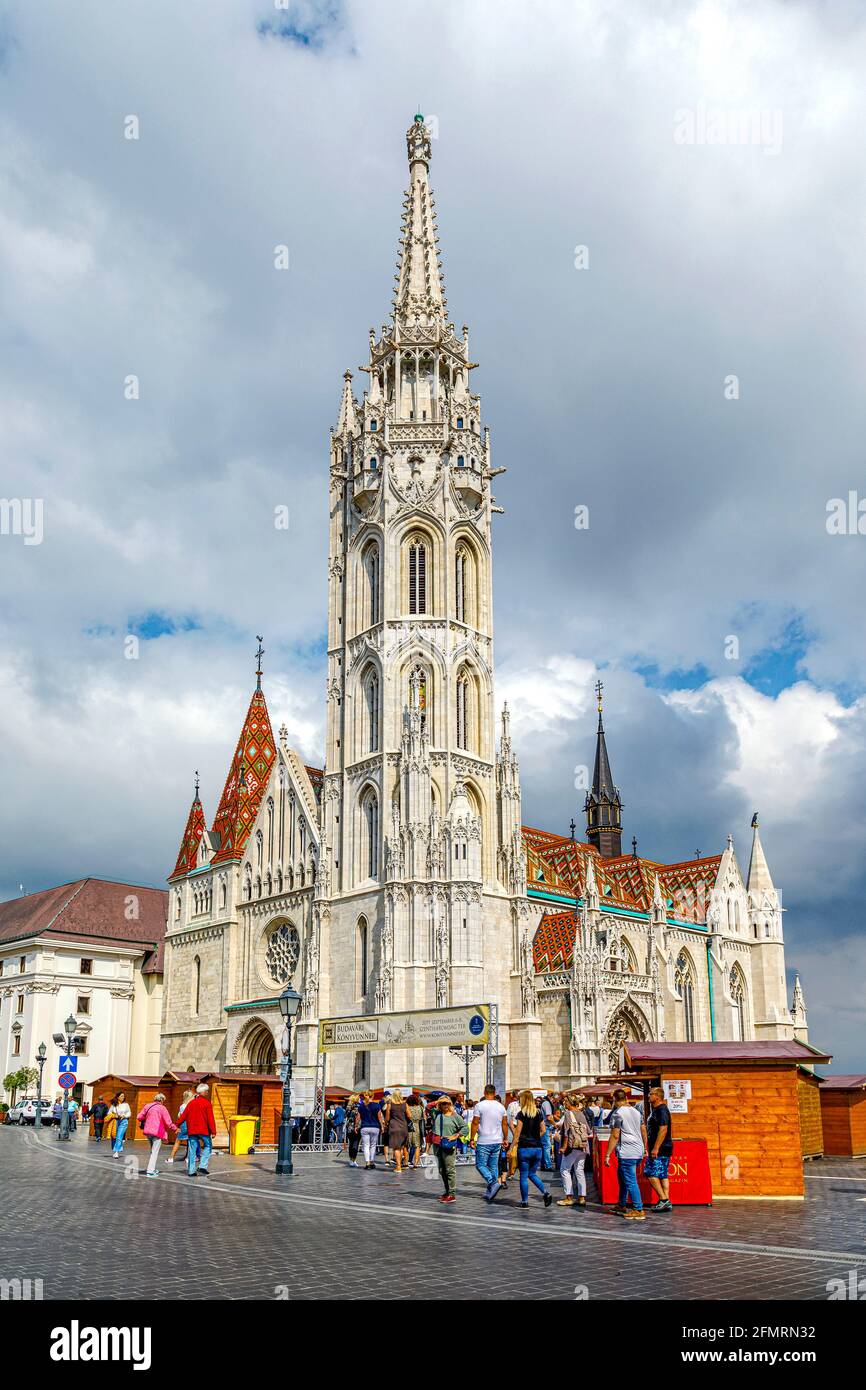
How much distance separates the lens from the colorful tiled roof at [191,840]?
61250 mm

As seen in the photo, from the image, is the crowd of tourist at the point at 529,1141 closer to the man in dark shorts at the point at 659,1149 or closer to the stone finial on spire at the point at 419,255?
the man in dark shorts at the point at 659,1149

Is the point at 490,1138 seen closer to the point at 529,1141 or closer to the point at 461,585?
the point at 529,1141

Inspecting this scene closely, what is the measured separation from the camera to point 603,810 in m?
77.2

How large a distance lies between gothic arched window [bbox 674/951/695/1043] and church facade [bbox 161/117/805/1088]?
0.40ft

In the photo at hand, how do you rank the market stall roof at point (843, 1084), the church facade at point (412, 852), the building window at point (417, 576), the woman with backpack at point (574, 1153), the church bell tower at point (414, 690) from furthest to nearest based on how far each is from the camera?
the building window at point (417, 576), the church facade at point (412, 852), the church bell tower at point (414, 690), the market stall roof at point (843, 1084), the woman with backpack at point (574, 1153)

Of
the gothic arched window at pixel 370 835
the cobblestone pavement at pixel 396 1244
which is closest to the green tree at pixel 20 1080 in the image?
the gothic arched window at pixel 370 835

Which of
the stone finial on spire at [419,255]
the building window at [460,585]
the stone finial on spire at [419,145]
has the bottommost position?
the building window at [460,585]

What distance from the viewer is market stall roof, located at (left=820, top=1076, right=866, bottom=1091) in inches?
1144

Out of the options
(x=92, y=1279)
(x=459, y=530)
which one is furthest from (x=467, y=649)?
(x=92, y=1279)

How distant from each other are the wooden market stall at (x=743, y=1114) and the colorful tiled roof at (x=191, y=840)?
147 ft

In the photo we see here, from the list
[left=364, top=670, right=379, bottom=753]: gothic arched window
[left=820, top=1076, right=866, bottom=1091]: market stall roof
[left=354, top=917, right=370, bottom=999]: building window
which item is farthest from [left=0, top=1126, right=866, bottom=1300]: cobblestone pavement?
[left=364, top=670, right=379, bottom=753]: gothic arched window

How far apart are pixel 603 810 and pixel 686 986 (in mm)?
18150
